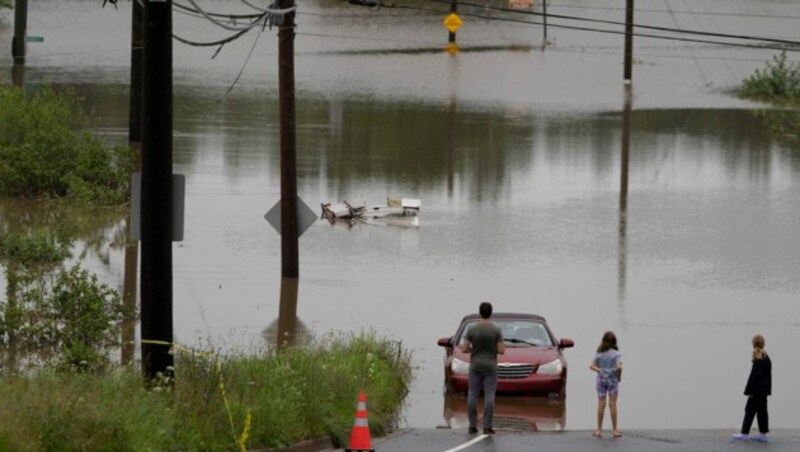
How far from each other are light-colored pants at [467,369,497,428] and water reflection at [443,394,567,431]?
1.23 metres

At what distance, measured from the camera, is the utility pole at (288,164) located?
28.7 metres

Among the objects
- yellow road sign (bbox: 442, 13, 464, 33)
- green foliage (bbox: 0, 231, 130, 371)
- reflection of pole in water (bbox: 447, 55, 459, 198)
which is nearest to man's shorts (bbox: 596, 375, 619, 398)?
green foliage (bbox: 0, 231, 130, 371)

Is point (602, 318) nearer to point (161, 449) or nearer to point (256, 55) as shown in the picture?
point (161, 449)

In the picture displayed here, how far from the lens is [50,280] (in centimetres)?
2592

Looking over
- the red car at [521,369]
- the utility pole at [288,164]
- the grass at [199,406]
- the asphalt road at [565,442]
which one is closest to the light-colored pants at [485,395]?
the asphalt road at [565,442]

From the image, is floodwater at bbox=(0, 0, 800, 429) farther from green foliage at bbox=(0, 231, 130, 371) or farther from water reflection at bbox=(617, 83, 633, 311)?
green foliage at bbox=(0, 231, 130, 371)

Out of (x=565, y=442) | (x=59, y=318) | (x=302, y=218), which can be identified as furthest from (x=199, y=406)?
(x=302, y=218)

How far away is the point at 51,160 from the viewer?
3644 centimetres

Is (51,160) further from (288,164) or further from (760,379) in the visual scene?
(760,379)

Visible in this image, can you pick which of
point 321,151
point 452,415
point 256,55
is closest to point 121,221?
point 321,151

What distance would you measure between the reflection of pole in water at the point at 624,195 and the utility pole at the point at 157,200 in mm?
13499

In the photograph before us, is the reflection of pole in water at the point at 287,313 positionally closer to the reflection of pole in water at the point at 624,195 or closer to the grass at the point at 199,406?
the grass at the point at 199,406

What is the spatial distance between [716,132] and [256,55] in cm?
2307

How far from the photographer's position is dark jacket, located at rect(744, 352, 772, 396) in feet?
59.3
